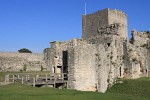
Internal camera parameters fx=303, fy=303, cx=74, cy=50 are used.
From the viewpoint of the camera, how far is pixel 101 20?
55.7 metres

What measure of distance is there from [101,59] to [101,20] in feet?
64.4

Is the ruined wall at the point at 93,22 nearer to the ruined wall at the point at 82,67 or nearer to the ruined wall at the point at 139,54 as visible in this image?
the ruined wall at the point at 139,54

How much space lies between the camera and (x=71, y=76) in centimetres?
3375

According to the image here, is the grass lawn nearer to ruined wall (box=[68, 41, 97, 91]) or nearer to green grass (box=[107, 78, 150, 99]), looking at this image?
green grass (box=[107, 78, 150, 99])

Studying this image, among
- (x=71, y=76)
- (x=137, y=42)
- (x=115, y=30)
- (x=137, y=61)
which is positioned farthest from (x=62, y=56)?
(x=137, y=42)

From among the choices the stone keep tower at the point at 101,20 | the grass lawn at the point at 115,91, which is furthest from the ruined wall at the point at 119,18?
the grass lawn at the point at 115,91

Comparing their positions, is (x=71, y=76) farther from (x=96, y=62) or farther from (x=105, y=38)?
(x=105, y=38)

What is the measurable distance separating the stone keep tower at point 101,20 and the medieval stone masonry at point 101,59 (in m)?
7.39

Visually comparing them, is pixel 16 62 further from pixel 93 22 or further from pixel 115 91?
pixel 115 91

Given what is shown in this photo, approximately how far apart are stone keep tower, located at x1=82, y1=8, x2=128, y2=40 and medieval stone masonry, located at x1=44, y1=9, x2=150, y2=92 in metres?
7.39

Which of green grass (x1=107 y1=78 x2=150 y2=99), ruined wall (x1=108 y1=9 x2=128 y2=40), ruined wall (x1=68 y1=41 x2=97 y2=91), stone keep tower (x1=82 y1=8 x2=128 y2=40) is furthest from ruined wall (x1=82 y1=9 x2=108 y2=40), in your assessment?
ruined wall (x1=68 y1=41 x2=97 y2=91)

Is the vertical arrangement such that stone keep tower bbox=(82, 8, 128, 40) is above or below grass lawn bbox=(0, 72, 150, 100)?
above

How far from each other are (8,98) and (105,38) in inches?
891

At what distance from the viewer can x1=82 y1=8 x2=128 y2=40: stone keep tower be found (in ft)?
180
